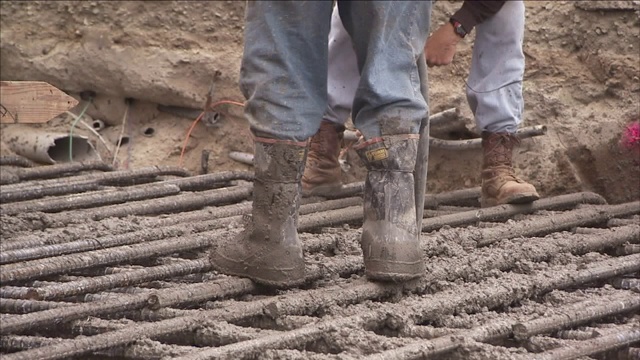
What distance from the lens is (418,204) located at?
2432 millimetres

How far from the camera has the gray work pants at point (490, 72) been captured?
3186 millimetres

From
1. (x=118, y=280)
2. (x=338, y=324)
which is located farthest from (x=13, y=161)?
(x=338, y=324)

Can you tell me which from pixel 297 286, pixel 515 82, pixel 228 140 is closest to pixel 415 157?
pixel 297 286

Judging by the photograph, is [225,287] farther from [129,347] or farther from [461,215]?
[461,215]

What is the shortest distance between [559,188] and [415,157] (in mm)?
1512

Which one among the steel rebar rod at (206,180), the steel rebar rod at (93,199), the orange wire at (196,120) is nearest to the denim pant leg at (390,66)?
the steel rebar rod at (93,199)

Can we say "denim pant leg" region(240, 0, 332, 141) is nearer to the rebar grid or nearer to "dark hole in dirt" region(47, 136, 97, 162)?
the rebar grid

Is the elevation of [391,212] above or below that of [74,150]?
above

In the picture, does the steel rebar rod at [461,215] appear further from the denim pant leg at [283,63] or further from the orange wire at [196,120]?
the orange wire at [196,120]

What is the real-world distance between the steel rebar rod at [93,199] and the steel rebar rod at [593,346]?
1.67m

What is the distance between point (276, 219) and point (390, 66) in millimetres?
408

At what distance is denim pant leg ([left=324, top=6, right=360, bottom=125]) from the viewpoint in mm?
3242

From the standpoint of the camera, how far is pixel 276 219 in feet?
7.38

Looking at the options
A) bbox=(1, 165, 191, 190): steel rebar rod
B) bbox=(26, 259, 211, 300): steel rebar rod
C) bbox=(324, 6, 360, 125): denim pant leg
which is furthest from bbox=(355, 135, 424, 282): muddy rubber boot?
bbox=(1, 165, 191, 190): steel rebar rod
